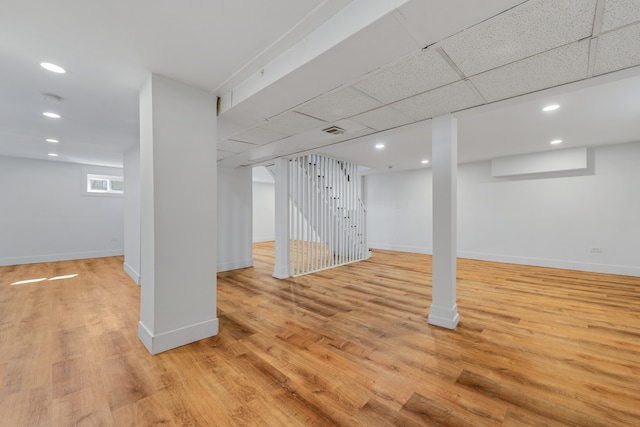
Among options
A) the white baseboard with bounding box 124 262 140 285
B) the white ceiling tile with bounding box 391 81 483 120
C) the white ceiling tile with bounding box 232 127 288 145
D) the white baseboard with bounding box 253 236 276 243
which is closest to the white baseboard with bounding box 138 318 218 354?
the white ceiling tile with bounding box 232 127 288 145

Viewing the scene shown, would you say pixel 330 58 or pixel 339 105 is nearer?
pixel 330 58

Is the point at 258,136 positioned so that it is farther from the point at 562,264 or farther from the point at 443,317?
the point at 562,264

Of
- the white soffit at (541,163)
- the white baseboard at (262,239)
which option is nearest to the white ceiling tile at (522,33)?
the white soffit at (541,163)

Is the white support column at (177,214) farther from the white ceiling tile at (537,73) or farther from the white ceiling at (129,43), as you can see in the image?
the white ceiling tile at (537,73)

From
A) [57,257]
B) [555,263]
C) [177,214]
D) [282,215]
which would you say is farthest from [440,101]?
[57,257]

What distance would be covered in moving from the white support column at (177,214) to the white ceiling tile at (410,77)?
1614mm

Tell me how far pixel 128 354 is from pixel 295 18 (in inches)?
118

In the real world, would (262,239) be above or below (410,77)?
below

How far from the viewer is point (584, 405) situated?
1.62 meters

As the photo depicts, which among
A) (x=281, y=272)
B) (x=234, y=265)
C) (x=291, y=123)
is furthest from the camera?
(x=234, y=265)

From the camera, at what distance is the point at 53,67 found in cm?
209

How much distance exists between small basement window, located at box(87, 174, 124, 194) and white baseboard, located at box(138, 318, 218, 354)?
6.30 m

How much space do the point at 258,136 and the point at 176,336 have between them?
254 cm

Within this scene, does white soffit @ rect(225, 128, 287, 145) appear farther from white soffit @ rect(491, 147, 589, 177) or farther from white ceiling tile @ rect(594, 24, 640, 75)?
white soffit @ rect(491, 147, 589, 177)
